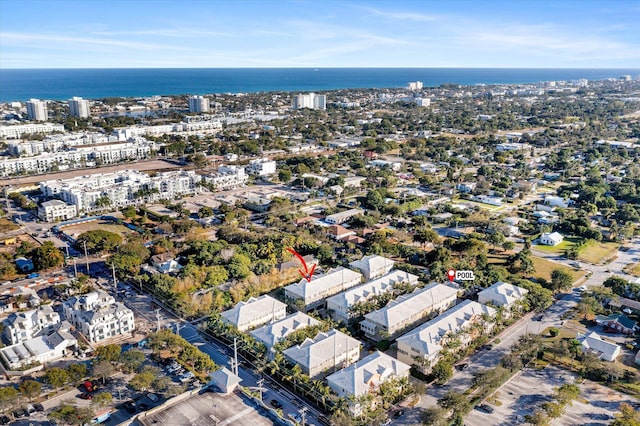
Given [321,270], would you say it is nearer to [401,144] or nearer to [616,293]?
[616,293]

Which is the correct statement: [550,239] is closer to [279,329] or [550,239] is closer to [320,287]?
[320,287]

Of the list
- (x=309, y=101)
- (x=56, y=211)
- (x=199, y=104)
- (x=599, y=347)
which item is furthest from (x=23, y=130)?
(x=599, y=347)

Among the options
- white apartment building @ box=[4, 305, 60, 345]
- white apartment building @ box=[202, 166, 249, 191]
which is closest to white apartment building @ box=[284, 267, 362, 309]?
white apartment building @ box=[4, 305, 60, 345]

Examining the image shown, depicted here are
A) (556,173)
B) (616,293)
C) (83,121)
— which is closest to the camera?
(616,293)

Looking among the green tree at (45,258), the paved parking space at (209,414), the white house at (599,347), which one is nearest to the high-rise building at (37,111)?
the green tree at (45,258)

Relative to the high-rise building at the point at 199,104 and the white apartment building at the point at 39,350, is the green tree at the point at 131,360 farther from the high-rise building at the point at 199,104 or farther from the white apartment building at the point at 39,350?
the high-rise building at the point at 199,104

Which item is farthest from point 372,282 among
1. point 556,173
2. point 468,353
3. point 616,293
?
point 556,173
